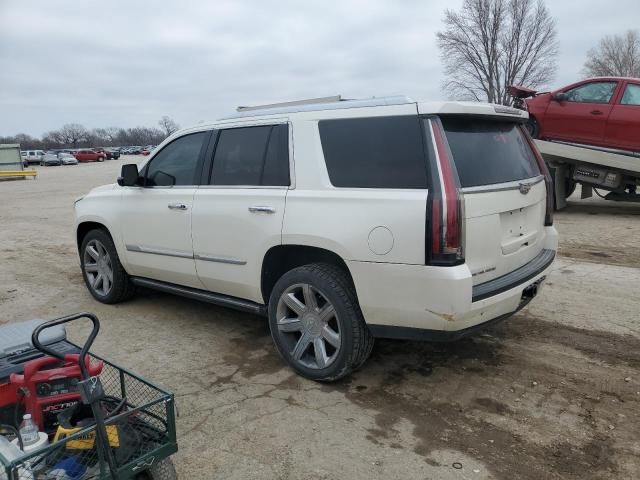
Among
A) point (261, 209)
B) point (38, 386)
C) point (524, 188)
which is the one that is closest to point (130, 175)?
point (261, 209)

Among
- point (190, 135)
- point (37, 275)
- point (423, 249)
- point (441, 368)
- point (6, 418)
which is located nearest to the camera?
point (6, 418)

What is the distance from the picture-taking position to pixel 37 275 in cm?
700

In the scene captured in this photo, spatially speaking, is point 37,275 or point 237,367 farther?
point 37,275

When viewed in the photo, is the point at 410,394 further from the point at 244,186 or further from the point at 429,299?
the point at 244,186

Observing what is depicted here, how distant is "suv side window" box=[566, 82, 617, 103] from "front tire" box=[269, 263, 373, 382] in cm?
861

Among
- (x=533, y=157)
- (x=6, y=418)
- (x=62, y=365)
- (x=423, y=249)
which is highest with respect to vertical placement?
(x=533, y=157)

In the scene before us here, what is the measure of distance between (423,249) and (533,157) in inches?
64.3

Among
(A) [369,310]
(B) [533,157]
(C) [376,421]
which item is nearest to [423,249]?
(A) [369,310]

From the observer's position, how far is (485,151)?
11.4 feet

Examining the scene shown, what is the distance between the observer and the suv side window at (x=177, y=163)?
460cm

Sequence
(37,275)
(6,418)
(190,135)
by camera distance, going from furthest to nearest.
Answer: (37,275)
(190,135)
(6,418)

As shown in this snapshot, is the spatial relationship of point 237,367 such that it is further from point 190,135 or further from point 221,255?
point 190,135

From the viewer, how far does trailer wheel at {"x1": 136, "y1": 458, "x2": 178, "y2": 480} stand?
2447 mm

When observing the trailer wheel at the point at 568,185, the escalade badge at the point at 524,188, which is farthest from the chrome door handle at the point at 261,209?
the trailer wheel at the point at 568,185
